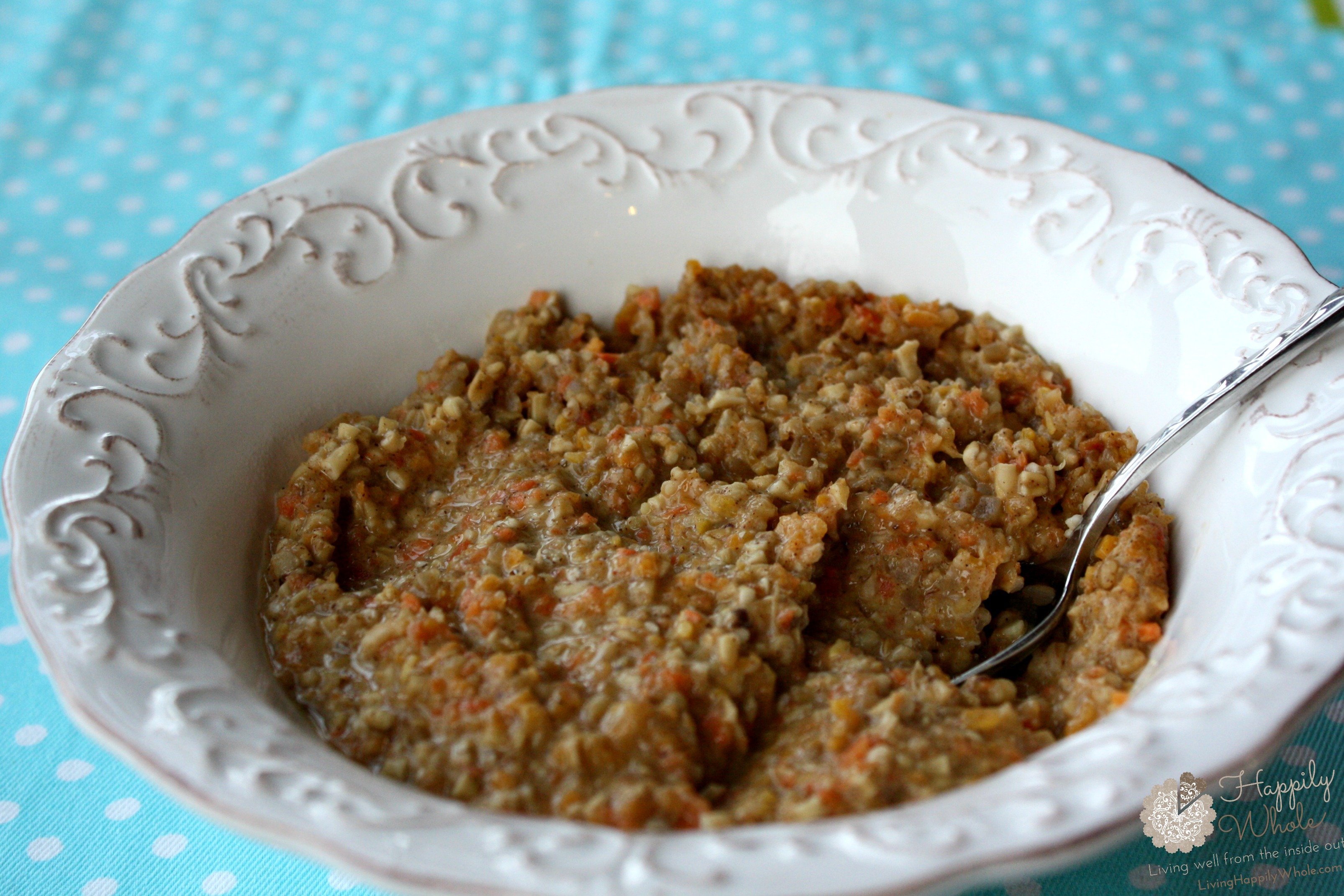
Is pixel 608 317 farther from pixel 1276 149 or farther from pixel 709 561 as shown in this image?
pixel 1276 149

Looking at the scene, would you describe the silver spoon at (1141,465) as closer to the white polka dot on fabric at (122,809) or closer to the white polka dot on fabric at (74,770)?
the white polka dot on fabric at (122,809)

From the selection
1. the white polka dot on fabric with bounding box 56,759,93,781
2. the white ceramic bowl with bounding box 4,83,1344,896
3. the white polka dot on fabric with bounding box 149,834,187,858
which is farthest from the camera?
the white polka dot on fabric with bounding box 56,759,93,781

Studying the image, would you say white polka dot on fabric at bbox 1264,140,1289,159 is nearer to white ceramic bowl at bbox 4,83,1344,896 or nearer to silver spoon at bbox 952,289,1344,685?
white ceramic bowl at bbox 4,83,1344,896

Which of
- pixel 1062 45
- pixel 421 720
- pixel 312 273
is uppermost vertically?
pixel 1062 45

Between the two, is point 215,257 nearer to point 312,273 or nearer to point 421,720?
point 312,273

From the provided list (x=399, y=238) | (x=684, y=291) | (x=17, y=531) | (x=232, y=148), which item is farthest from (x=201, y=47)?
(x=17, y=531)

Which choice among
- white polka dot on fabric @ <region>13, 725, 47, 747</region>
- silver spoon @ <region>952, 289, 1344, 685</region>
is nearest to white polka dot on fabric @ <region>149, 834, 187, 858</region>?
white polka dot on fabric @ <region>13, 725, 47, 747</region>

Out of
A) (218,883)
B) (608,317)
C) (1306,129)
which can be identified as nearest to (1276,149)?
(1306,129)
